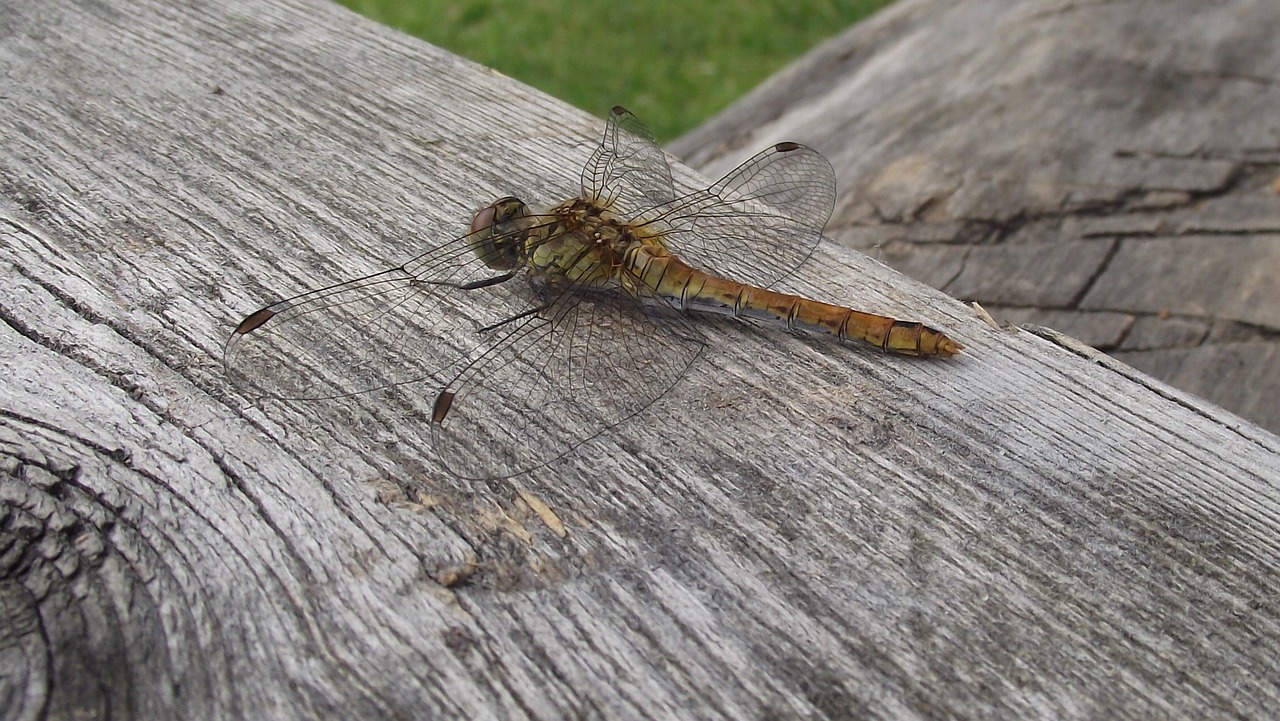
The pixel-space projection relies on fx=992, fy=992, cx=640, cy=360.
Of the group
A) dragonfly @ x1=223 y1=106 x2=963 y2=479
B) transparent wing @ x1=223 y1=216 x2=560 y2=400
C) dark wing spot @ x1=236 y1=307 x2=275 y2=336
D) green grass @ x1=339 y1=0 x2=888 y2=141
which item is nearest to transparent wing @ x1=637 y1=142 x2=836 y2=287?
dragonfly @ x1=223 y1=106 x2=963 y2=479

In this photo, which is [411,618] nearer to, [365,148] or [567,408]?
A: [567,408]

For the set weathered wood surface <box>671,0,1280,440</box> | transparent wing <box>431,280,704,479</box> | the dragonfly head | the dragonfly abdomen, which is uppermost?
weathered wood surface <box>671,0,1280,440</box>

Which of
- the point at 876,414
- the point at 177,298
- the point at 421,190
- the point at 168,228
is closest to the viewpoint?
the point at 876,414

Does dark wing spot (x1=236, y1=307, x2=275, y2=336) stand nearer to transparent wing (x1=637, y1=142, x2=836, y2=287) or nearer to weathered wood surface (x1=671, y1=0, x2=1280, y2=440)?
transparent wing (x1=637, y1=142, x2=836, y2=287)

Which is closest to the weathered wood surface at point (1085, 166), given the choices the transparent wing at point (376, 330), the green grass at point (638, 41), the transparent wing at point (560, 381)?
the transparent wing at point (560, 381)

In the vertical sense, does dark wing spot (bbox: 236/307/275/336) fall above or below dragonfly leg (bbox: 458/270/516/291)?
below

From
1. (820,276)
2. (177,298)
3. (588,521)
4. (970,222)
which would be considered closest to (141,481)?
(177,298)
